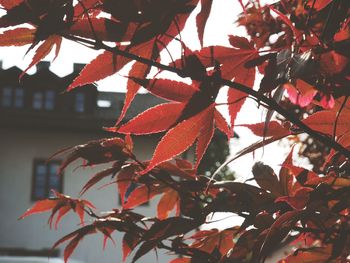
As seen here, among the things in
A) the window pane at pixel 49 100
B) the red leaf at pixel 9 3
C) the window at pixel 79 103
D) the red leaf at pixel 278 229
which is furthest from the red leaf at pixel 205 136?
the window pane at pixel 49 100

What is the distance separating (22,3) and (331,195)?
14.8 inches

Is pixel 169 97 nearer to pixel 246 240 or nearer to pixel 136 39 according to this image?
pixel 136 39

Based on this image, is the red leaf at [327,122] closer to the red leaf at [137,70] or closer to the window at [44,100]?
the red leaf at [137,70]

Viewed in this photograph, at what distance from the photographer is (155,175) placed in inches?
34.3

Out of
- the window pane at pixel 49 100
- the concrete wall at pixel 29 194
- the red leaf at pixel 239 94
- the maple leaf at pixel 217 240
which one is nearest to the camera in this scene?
the red leaf at pixel 239 94

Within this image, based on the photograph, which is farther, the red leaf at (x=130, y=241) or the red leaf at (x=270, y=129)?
the red leaf at (x=130, y=241)

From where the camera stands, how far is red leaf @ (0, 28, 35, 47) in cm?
53

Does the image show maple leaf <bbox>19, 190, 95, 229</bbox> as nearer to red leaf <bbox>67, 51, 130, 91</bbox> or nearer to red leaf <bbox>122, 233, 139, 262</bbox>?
red leaf <bbox>122, 233, 139, 262</bbox>

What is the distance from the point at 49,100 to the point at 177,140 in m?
12.3

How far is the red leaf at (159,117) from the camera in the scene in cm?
55

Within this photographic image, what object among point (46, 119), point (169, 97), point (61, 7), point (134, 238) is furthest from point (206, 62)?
point (46, 119)

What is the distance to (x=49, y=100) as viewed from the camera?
1248cm

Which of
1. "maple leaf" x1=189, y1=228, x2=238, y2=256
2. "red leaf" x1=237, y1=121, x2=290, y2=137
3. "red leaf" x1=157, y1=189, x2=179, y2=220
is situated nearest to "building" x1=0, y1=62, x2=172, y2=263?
"red leaf" x1=157, y1=189, x2=179, y2=220

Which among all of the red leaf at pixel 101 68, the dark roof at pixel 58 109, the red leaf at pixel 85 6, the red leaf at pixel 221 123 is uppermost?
the dark roof at pixel 58 109
